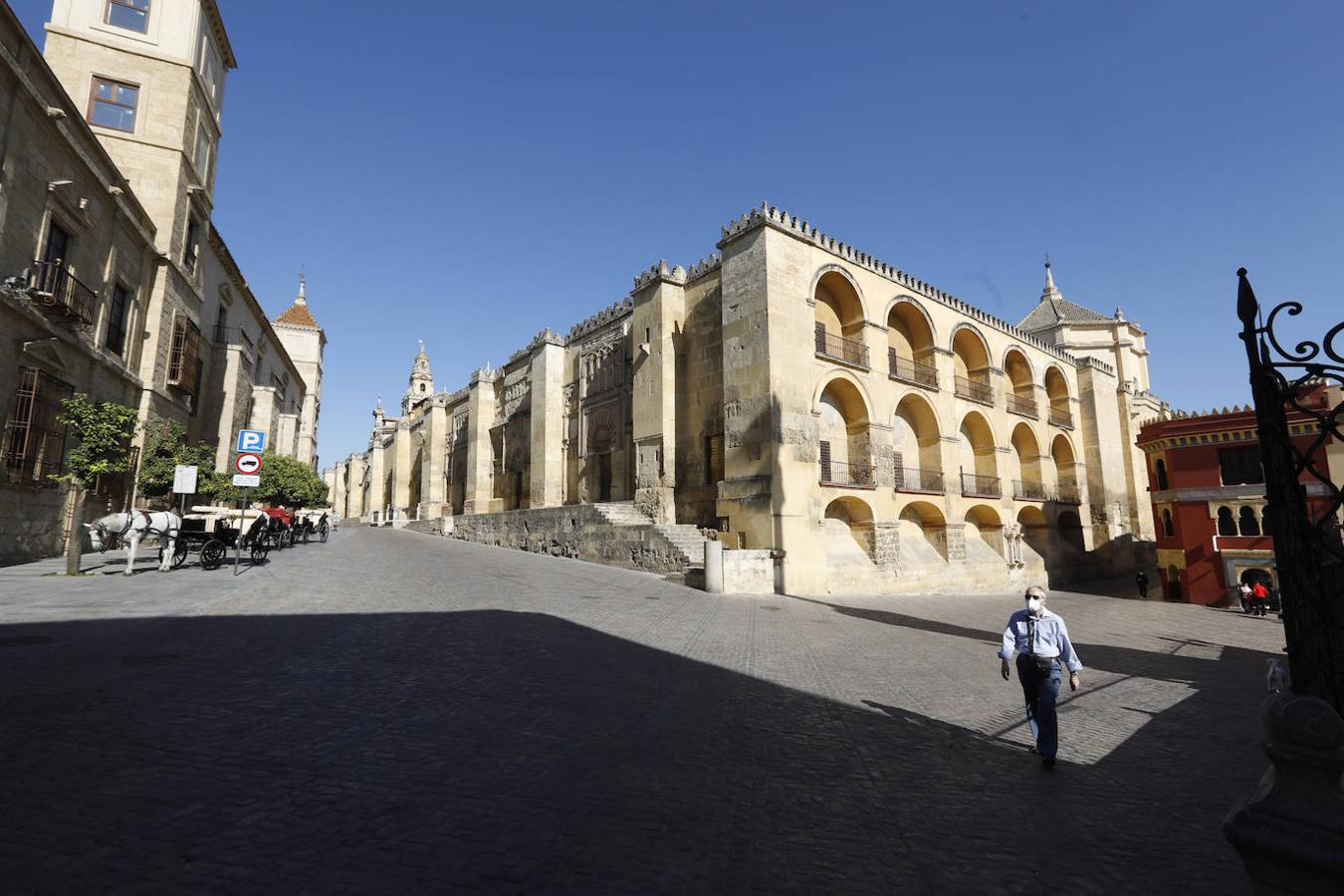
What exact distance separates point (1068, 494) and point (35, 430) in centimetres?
4062

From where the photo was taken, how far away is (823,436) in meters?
22.3

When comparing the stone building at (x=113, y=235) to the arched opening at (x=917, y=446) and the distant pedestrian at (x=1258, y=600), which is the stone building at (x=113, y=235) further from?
the distant pedestrian at (x=1258, y=600)

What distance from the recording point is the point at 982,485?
2781cm

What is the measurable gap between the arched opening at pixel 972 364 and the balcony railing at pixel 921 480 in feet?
16.8

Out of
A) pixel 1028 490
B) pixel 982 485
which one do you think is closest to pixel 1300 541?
pixel 982 485

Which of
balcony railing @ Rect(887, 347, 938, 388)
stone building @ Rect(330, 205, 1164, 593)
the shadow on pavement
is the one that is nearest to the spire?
stone building @ Rect(330, 205, 1164, 593)

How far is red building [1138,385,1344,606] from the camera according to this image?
67.1 ft

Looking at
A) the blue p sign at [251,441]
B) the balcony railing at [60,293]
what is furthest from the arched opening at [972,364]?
the balcony railing at [60,293]

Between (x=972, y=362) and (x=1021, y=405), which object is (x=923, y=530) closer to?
(x=972, y=362)

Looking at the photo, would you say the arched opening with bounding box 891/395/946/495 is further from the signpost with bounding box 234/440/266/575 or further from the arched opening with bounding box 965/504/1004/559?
the signpost with bounding box 234/440/266/575

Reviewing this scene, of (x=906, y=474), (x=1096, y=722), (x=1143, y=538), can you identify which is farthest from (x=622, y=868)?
(x=1143, y=538)

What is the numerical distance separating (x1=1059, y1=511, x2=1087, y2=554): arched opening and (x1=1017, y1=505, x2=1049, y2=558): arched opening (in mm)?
2230

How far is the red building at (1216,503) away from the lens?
67.1 feet

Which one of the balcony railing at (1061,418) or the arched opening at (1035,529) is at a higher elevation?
the balcony railing at (1061,418)
